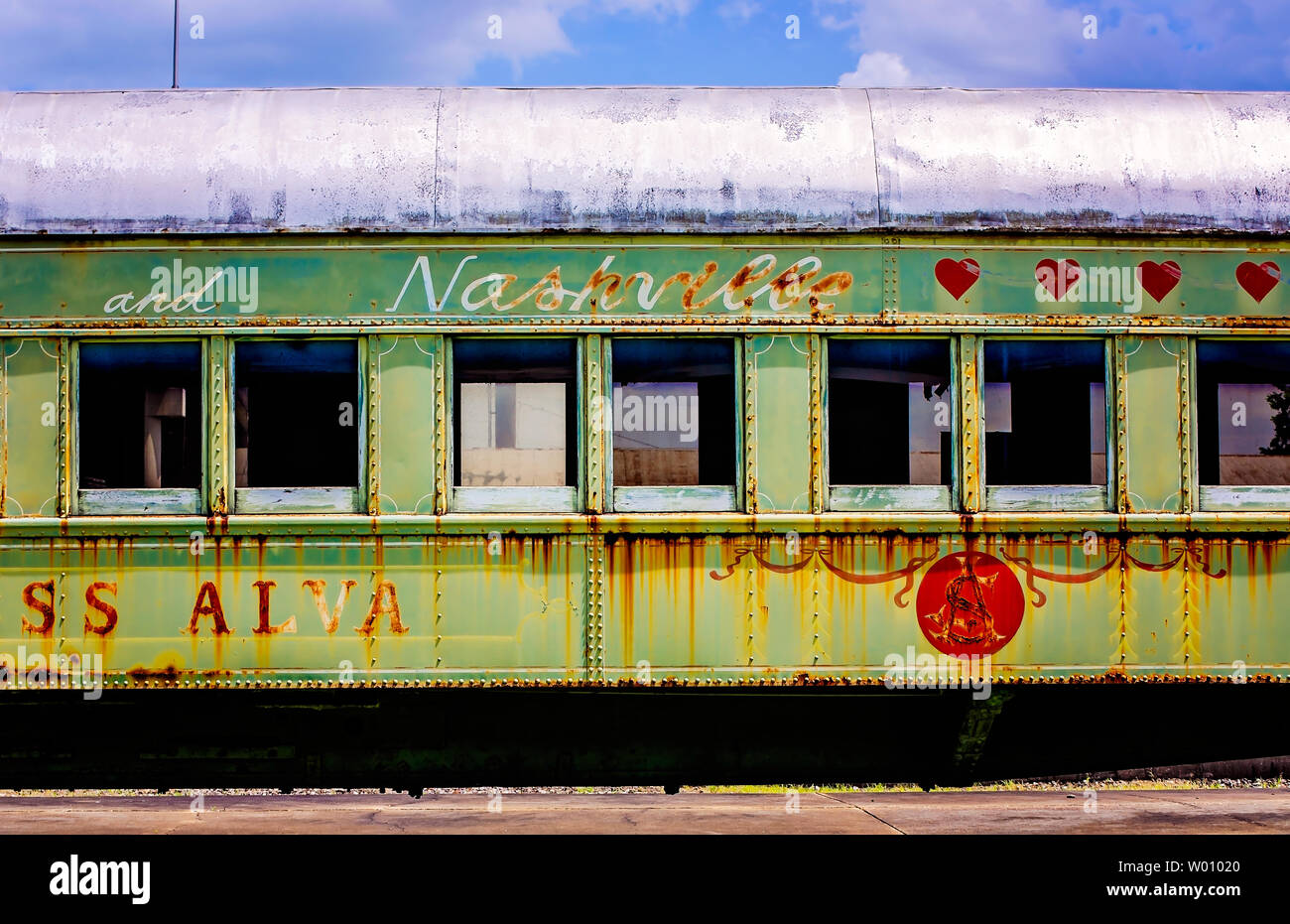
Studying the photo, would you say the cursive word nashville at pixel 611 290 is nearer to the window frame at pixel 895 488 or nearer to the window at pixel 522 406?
the window at pixel 522 406

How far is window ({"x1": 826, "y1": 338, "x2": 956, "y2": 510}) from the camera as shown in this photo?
535cm

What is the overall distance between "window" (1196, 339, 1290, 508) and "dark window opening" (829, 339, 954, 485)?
3.61 feet

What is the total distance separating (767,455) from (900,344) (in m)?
0.73

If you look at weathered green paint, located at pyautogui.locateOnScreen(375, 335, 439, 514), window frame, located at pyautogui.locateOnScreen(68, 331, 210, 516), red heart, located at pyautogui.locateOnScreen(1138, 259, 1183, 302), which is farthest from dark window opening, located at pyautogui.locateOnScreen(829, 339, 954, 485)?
window frame, located at pyautogui.locateOnScreen(68, 331, 210, 516)

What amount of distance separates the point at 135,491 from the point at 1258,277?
476cm

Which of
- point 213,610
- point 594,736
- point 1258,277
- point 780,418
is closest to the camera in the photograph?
point 213,610

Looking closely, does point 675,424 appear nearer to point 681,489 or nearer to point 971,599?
point 681,489

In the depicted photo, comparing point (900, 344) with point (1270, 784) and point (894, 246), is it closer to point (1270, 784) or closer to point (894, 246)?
point (894, 246)

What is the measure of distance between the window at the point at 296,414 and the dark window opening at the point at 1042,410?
2650mm

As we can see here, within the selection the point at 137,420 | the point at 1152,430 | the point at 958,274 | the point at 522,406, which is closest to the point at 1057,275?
the point at 958,274

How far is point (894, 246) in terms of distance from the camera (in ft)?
17.6

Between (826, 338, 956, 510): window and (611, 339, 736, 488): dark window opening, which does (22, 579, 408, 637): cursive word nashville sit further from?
(826, 338, 956, 510): window

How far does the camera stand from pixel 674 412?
5344mm
